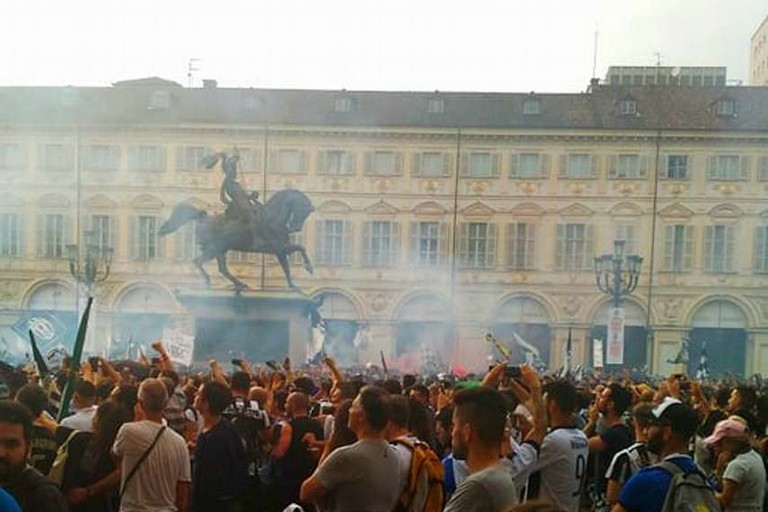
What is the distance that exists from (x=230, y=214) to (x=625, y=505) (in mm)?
23951

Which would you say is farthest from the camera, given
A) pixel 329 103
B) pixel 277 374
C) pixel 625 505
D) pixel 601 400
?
pixel 329 103

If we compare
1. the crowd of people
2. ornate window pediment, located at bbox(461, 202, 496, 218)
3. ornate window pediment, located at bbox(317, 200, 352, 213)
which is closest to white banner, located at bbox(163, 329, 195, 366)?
the crowd of people

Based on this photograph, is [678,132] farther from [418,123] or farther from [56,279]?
[56,279]

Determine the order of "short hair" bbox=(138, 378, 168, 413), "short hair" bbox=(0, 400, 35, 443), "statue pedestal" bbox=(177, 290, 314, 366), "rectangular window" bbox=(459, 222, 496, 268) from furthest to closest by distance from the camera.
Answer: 1. "rectangular window" bbox=(459, 222, 496, 268)
2. "statue pedestal" bbox=(177, 290, 314, 366)
3. "short hair" bbox=(138, 378, 168, 413)
4. "short hair" bbox=(0, 400, 35, 443)

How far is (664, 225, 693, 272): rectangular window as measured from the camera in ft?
175

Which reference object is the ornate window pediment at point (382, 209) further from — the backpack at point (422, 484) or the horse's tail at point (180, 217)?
the backpack at point (422, 484)

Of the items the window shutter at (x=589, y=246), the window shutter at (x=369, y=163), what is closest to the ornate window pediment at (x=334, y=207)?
the window shutter at (x=369, y=163)

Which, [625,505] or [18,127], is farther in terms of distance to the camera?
[18,127]

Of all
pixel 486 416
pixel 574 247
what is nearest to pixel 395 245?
pixel 574 247

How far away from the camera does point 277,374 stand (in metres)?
13.0

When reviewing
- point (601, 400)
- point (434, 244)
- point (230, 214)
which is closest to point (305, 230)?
point (434, 244)

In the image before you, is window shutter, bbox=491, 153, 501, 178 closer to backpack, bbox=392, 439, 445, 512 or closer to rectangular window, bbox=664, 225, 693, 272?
rectangular window, bbox=664, 225, 693, 272

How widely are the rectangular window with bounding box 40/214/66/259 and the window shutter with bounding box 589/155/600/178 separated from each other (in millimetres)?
27730

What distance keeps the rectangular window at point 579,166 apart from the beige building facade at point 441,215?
0.10 metres
